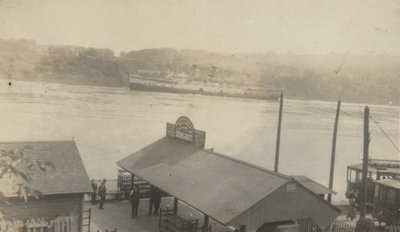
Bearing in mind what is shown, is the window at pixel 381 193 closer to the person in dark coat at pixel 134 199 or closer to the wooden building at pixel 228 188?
the wooden building at pixel 228 188

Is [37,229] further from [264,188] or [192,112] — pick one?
[192,112]

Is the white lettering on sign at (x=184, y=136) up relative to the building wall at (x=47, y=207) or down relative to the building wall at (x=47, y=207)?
up

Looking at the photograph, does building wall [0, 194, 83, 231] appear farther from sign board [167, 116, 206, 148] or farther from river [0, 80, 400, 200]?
river [0, 80, 400, 200]

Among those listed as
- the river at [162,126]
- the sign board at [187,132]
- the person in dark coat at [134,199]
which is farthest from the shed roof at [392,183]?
the river at [162,126]

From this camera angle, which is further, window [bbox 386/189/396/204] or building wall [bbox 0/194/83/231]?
window [bbox 386/189/396/204]

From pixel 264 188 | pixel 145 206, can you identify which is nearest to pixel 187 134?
pixel 145 206

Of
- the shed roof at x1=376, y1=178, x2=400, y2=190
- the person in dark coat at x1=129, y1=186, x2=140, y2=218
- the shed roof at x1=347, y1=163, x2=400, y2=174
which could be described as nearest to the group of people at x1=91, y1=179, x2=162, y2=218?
the person in dark coat at x1=129, y1=186, x2=140, y2=218

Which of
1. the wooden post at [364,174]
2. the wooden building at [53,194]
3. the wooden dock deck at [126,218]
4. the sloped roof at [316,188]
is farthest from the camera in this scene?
the wooden post at [364,174]

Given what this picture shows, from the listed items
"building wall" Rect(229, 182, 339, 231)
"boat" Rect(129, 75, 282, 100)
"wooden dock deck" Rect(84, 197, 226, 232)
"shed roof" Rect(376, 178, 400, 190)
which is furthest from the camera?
"boat" Rect(129, 75, 282, 100)
